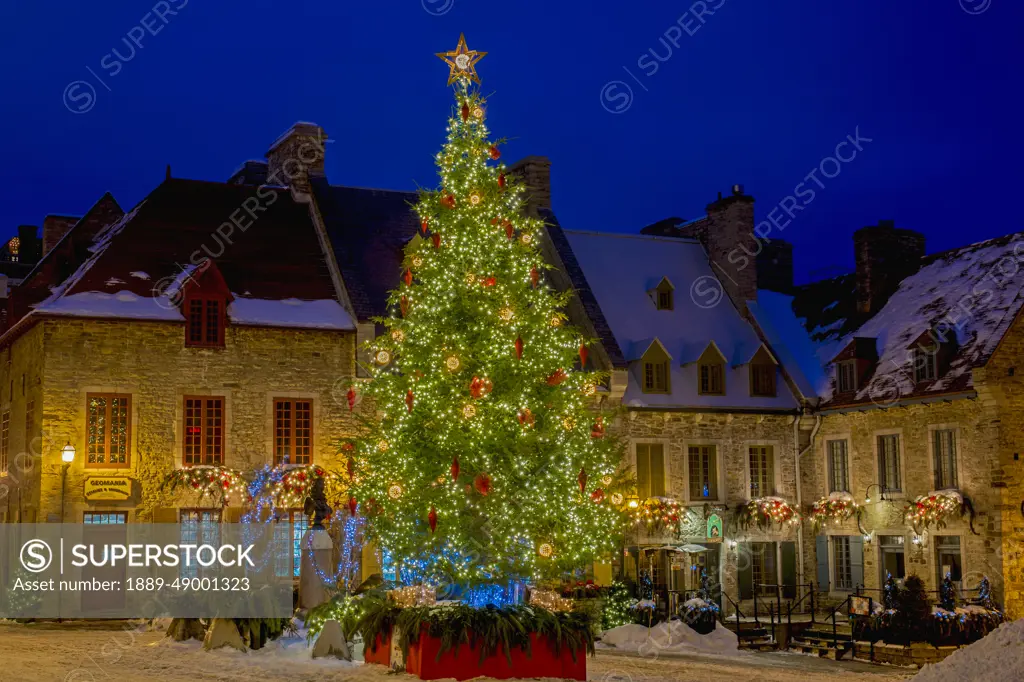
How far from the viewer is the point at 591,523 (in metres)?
18.4

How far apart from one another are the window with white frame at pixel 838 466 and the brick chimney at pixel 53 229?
19.5 m

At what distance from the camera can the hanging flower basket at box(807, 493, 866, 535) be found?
1194 inches

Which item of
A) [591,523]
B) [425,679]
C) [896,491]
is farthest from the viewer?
[896,491]

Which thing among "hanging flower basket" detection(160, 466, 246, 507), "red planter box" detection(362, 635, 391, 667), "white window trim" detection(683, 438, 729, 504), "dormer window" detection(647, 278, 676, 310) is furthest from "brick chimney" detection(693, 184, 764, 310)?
"red planter box" detection(362, 635, 391, 667)

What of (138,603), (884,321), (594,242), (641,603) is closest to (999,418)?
(884,321)

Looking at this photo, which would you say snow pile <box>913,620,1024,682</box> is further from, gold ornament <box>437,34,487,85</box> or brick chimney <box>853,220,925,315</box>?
brick chimney <box>853,220,925,315</box>

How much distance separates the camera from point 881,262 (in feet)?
109

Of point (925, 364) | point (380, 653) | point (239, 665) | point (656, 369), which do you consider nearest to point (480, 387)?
point (380, 653)

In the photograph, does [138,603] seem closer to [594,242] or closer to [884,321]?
[594,242]

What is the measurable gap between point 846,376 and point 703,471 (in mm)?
4016

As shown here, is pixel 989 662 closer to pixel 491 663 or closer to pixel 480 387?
pixel 491 663

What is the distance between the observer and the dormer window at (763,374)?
104 feet

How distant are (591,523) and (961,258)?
54.7 ft

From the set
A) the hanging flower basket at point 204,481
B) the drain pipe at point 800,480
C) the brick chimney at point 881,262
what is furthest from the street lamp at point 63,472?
the brick chimney at point 881,262
